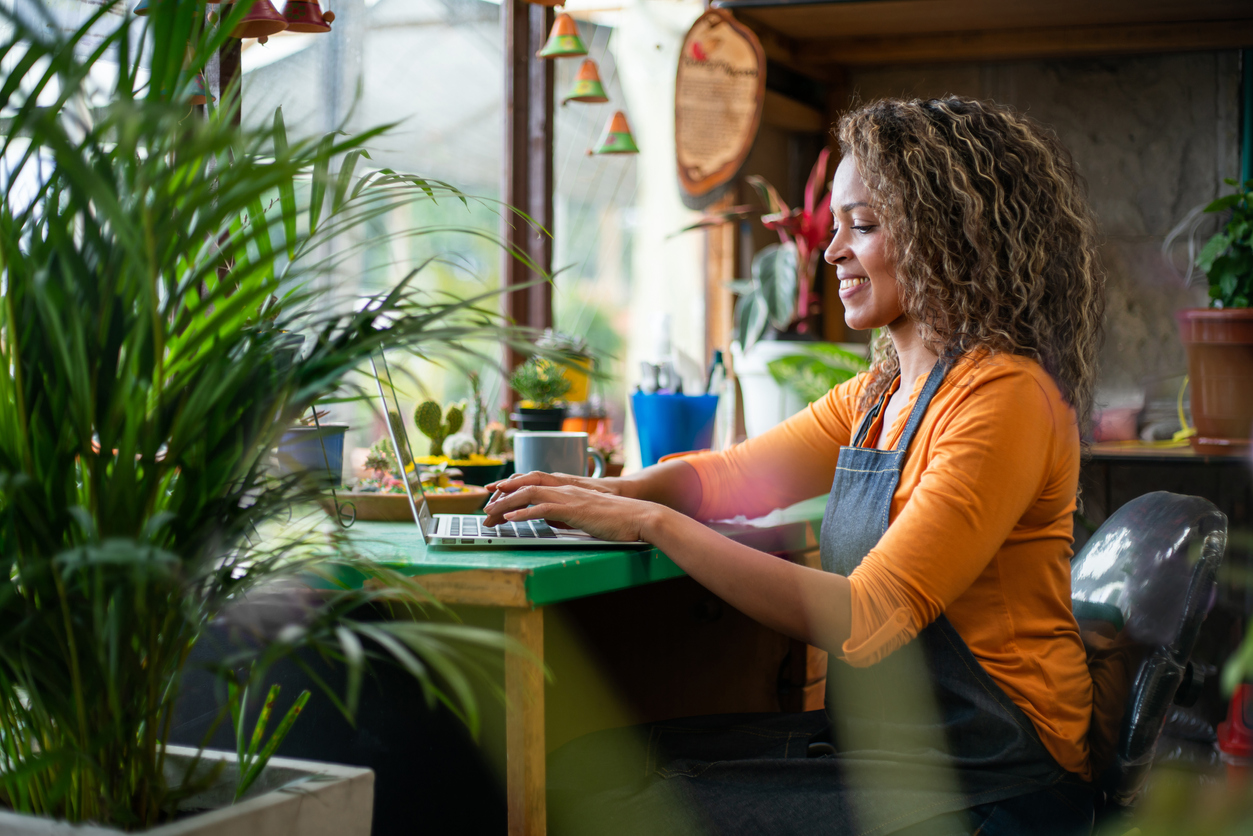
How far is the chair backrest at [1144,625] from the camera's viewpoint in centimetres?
126

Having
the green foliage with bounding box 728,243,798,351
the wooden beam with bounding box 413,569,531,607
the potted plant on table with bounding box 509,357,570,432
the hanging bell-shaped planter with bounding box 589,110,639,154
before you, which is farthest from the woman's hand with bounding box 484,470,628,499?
the green foliage with bounding box 728,243,798,351

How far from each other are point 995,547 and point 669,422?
88 cm

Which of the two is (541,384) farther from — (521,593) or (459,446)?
(521,593)

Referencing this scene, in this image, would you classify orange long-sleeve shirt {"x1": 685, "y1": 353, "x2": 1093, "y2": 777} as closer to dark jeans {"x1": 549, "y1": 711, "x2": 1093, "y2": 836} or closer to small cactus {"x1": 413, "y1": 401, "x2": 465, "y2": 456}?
dark jeans {"x1": 549, "y1": 711, "x2": 1093, "y2": 836}

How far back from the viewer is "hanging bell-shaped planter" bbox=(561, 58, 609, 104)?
2.47 m

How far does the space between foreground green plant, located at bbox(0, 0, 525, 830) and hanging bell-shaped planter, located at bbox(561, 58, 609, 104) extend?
1.73 metres

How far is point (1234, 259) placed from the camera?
254 centimetres

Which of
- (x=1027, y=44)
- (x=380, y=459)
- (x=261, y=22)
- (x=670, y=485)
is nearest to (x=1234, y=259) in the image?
(x=1027, y=44)

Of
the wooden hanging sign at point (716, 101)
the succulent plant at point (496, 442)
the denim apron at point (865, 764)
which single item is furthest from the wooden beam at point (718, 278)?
the denim apron at point (865, 764)

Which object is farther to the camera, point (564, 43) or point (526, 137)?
point (526, 137)

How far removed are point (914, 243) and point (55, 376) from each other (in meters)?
0.98

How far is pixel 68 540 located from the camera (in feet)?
2.44

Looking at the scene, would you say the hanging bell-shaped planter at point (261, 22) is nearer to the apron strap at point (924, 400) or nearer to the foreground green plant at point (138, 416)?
the foreground green plant at point (138, 416)

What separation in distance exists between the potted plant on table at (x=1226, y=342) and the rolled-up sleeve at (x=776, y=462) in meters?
1.34
